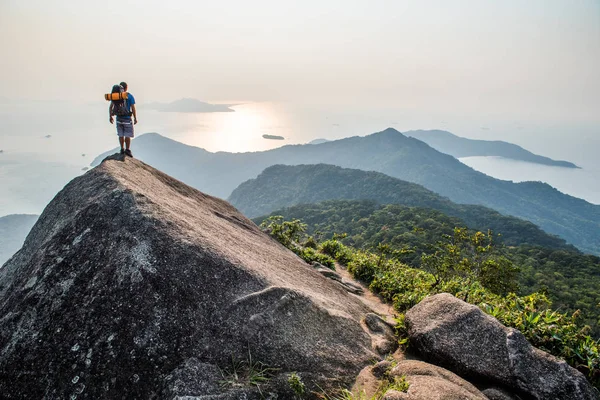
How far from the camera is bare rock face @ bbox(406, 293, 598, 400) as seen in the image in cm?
586

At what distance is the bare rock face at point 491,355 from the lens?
586 cm

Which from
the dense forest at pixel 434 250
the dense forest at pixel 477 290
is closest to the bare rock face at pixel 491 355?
the dense forest at pixel 477 290

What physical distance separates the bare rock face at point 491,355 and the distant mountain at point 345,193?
370 feet

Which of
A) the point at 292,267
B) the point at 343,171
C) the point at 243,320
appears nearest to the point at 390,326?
the point at 292,267

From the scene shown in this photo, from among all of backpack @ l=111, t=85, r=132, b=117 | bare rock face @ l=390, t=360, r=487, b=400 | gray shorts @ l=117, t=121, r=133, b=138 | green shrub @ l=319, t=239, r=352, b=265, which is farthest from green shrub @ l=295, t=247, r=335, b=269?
backpack @ l=111, t=85, r=132, b=117

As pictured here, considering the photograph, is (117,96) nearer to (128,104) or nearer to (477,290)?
(128,104)

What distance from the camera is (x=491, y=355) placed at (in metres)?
6.25

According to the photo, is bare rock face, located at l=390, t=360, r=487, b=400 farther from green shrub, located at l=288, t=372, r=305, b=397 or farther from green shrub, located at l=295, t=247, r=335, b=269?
green shrub, located at l=295, t=247, r=335, b=269

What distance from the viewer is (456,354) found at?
632 cm

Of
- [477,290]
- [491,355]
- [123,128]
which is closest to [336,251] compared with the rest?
[477,290]

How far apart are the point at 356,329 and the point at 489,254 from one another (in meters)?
12.1

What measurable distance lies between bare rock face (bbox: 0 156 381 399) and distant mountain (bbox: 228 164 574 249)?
115495 mm

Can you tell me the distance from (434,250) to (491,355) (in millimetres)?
21267

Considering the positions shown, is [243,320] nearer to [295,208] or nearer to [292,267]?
[292,267]
